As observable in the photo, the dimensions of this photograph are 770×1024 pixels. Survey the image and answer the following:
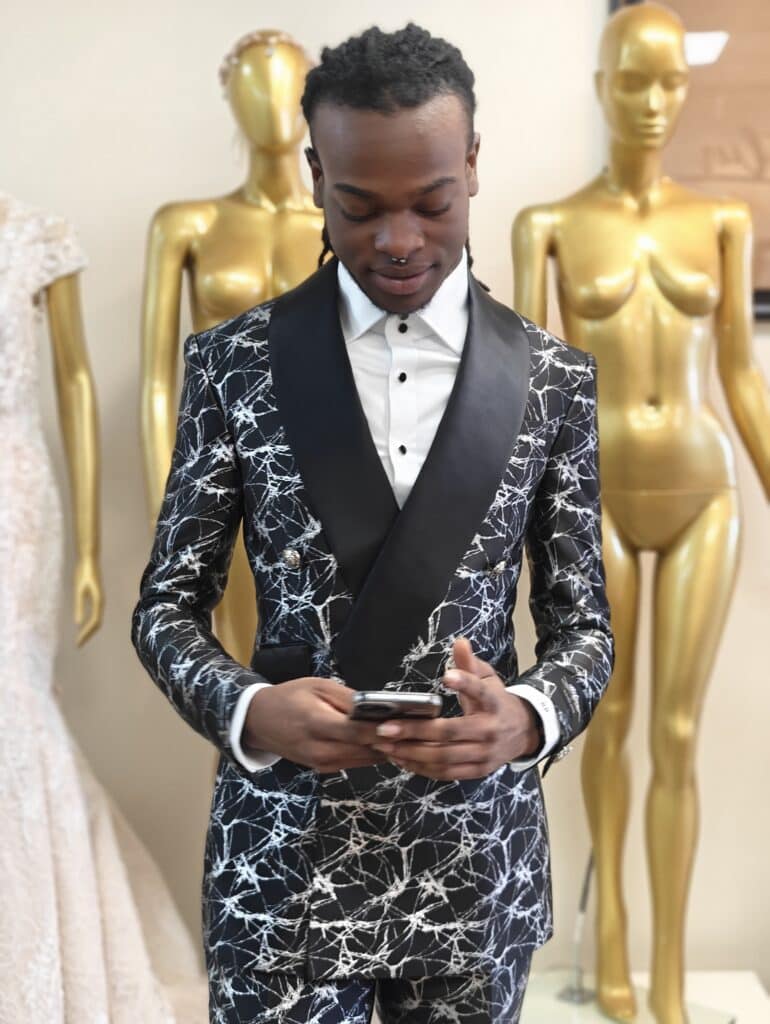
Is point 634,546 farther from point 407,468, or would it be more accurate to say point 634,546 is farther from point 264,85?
point 407,468

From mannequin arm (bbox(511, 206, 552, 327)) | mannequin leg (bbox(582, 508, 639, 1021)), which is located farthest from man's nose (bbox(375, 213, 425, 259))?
mannequin leg (bbox(582, 508, 639, 1021))

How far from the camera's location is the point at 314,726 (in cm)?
94

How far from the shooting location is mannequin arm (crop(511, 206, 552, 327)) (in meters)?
2.24

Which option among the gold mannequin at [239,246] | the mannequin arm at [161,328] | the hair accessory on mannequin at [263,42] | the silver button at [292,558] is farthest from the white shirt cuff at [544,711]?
the hair accessory on mannequin at [263,42]

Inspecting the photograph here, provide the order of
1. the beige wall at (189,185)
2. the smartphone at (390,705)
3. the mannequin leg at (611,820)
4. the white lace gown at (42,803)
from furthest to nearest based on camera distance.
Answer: the beige wall at (189,185) → the mannequin leg at (611,820) → the white lace gown at (42,803) → the smartphone at (390,705)

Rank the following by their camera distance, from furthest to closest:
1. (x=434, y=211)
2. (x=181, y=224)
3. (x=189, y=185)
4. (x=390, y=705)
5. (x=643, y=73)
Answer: (x=189, y=185) < (x=181, y=224) < (x=643, y=73) < (x=434, y=211) < (x=390, y=705)

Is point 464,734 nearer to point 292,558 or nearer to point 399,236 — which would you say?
point 292,558

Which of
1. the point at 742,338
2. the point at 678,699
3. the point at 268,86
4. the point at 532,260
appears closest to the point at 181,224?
the point at 268,86

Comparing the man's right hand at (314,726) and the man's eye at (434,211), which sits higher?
the man's eye at (434,211)

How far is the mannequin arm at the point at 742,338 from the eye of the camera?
2.28 metres

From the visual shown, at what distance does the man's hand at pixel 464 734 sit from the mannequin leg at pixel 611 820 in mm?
1399

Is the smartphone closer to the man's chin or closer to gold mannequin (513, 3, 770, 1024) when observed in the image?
the man's chin

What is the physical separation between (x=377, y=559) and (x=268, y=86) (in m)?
1.46

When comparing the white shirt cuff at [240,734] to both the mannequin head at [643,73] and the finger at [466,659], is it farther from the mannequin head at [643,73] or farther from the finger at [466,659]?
the mannequin head at [643,73]
